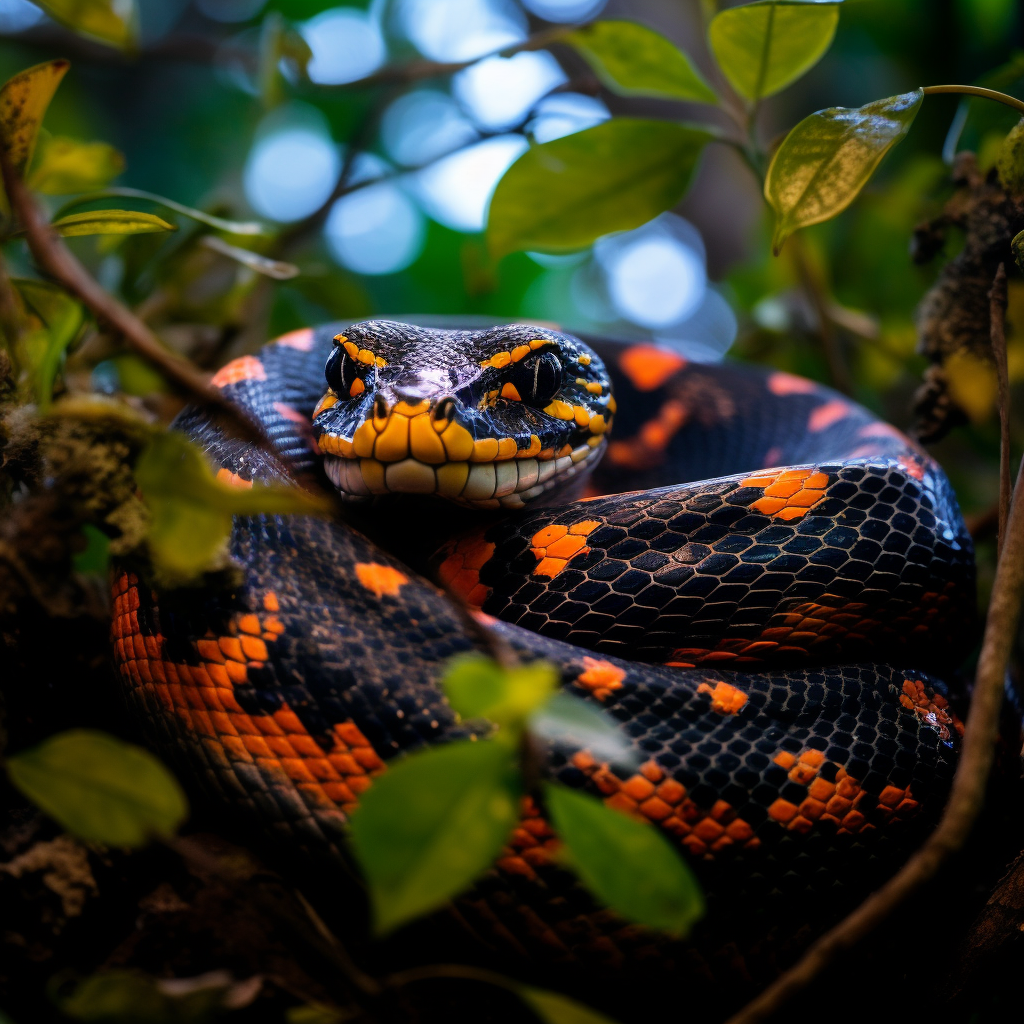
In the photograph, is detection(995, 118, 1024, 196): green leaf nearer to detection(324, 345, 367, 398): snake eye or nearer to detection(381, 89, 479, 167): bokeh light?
detection(324, 345, 367, 398): snake eye

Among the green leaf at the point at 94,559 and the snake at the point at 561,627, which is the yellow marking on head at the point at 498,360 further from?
the green leaf at the point at 94,559

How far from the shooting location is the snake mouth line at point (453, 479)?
1.63m

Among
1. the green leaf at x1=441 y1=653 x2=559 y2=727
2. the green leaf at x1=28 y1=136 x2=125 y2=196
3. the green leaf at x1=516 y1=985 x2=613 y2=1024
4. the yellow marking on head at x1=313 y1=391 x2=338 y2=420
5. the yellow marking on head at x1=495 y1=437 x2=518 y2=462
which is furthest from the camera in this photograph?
the green leaf at x1=28 y1=136 x2=125 y2=196

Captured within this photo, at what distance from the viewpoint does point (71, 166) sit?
215 cm

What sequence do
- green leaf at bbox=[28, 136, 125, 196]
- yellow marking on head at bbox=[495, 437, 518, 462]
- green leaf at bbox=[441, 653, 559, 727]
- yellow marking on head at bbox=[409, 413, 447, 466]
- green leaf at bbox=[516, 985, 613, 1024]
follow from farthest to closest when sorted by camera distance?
green leaf at bbox=[28, 136, 125, 196] < yellow marking on head at bbox=[495, 437, 518, 462] < yellow marking on head at bbox=[409, 413, 447, 466] < green leaf at bbox=[516, 985, 613, 1024] < green leaf at bbox=[441, 653, 559, 727]

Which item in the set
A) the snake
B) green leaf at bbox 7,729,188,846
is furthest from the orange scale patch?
green leaf at bbox 7,729,188,846

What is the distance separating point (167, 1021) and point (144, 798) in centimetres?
30

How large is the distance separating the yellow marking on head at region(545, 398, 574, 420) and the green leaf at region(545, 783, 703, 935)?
4.08ft

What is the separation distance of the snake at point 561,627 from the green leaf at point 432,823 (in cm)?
34

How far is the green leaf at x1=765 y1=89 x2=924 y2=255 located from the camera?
55.3 inches

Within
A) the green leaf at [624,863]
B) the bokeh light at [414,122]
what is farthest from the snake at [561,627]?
the bokeh light at [414,122]

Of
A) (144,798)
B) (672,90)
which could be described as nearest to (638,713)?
(144,798)

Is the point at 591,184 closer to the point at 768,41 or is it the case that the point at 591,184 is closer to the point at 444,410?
the point at 768,41

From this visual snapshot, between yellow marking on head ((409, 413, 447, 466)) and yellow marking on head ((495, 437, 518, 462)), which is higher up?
yellow marking on head ((409, 413, 447, 466))
